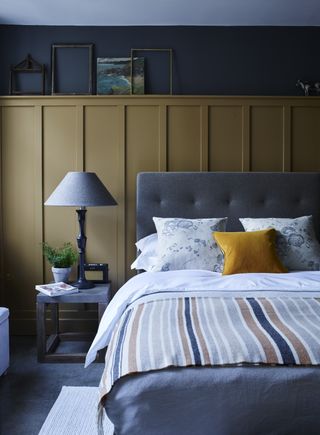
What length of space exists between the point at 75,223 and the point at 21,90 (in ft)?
4.29

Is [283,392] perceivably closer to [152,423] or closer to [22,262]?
[152,423]

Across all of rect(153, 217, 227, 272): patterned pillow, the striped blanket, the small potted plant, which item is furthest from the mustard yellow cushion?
the small potted plant

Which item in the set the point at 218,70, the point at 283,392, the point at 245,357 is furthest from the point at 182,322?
the point at 218,70

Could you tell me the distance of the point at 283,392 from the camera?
1.37 meters

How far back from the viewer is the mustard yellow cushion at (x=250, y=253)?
9.20ft

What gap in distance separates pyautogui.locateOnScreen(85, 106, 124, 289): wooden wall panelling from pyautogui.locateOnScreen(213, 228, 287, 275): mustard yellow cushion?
3.65ft

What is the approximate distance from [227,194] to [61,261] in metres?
1.49

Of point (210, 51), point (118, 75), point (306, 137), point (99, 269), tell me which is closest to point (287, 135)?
point (306, 137)

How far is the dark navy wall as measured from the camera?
378 centimetres

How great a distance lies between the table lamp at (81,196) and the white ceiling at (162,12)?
1.42 m

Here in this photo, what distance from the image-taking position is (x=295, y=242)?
3.05 meters

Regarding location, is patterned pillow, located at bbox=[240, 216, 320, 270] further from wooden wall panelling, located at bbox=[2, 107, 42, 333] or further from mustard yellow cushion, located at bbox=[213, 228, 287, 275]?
wooden wall panelling, located at bbox=[2, 107, 42, 333]

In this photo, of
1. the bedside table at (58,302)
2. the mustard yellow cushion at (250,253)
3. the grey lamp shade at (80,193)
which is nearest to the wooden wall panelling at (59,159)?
the grey lamp shade at (80,193)

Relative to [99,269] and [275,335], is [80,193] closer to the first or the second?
[99,269]
